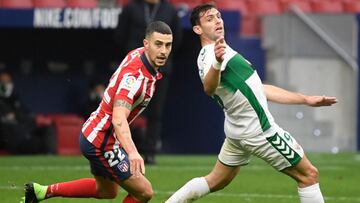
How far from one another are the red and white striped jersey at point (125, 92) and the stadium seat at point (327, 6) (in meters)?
12.2

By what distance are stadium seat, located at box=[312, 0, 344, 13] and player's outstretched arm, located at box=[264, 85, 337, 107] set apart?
11.6 m

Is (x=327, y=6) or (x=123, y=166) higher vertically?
(x=327, y=6)

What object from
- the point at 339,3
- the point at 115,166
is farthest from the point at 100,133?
the point at 339,3

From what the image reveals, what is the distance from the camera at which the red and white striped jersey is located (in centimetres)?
836

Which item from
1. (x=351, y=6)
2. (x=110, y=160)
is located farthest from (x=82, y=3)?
(x=110, y=160)

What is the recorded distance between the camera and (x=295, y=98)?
9047mm

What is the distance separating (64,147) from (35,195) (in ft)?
26.0

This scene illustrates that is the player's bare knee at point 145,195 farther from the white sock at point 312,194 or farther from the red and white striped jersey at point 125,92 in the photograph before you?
the white sock at point 312,194

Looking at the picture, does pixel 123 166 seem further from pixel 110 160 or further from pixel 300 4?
pixel 300 4

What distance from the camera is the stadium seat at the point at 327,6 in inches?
811

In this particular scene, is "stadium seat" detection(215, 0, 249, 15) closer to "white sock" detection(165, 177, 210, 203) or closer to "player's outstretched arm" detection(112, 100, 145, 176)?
"white sock" detection(165, 177, 210, 203)

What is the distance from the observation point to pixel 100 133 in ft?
28.8

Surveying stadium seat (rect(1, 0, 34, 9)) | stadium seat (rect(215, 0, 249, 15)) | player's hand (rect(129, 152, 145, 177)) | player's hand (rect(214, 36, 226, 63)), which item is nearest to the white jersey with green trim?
player's hand (rect(214, 36, 226, 63))

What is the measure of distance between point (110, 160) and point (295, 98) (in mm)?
1559
